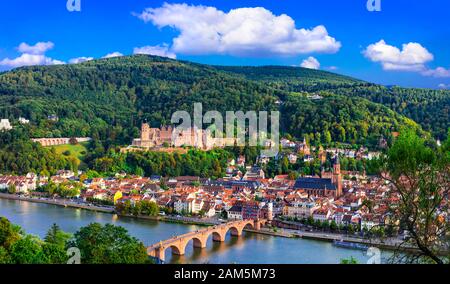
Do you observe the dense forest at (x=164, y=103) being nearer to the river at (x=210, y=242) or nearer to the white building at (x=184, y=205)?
the white building at (x=184, y=205)

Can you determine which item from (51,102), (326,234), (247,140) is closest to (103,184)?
(247,140)

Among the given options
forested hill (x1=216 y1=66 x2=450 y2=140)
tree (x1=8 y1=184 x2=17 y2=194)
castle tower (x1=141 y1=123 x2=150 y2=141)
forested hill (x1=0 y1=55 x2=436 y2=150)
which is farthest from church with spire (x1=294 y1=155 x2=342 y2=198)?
castle tower (x1=141 y1=123 x2=150 y2=141)

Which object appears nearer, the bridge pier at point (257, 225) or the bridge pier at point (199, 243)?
the bridge pier at point (199, 243)

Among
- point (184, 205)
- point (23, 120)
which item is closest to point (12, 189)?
point (184, 205)

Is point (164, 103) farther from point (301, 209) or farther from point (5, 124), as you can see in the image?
point (301, 209)

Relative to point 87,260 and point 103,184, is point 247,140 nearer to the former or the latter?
point 103,184

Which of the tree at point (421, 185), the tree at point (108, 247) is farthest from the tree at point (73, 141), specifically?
the tree at point (421, 185)

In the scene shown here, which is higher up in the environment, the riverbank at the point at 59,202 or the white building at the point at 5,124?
the white building at the point at 5,124
